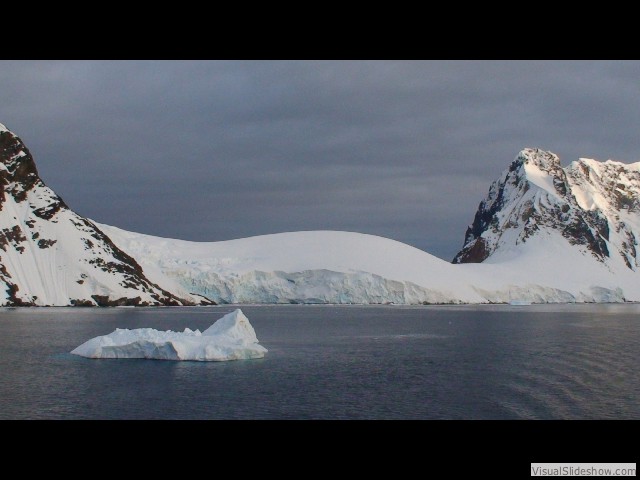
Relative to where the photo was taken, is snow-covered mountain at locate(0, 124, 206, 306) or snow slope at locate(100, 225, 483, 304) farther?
snow slope at locate(100, 225, 483, 304)

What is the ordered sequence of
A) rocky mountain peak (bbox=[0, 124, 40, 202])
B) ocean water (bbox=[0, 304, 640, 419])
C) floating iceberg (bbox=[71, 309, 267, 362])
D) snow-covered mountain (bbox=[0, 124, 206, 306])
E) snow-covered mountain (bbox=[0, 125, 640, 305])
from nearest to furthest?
ocean water (bbox=[0, 304, 640, 419]) → floating iceberg (bbox=[71, 309, 267, 362]) → snow-covered mountain (bbox=[0, 124, 206, 306]) → snow-covered mountain (bbox=[0, 125, 640, 305]) → rocky mountain peak (bbox=[0, 124, 40, 202])

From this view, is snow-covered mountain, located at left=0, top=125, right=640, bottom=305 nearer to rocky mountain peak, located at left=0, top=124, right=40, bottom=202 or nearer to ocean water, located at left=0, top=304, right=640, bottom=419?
rocky mountain peak, located at left=0, top=124, right=40, bottom=202

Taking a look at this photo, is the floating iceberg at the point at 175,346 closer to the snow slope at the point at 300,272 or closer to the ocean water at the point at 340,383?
the ocean water at the point at 340,383

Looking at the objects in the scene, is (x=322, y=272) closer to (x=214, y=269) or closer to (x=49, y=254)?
(x=214, y=269)

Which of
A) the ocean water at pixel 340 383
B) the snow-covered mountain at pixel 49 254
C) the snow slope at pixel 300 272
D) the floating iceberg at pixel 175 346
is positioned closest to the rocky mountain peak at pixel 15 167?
the snow-covered mountain at pixel 49 254

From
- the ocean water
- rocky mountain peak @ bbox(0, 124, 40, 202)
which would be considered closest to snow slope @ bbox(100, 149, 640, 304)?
rocky mountain peak @ bbox(0, 124, 40, 202)

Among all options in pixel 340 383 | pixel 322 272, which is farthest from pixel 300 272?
pixel 340 383
